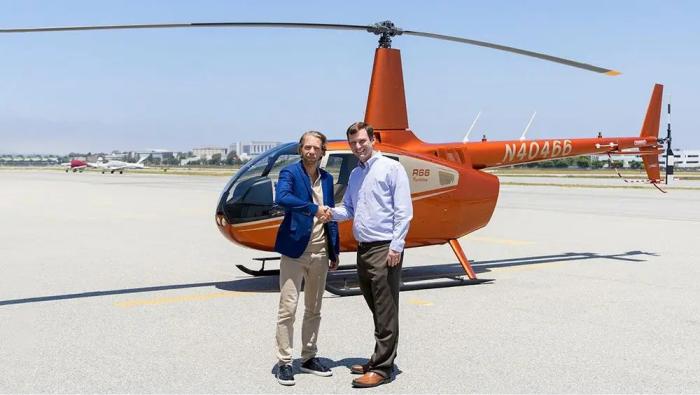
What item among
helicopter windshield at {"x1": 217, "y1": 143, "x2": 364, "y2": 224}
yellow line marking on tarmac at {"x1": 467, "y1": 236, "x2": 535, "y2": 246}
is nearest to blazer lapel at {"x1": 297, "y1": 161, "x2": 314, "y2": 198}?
helicopter windshield at {"x1": 217, "y1": 143, "x2": 364, "y2": 224}

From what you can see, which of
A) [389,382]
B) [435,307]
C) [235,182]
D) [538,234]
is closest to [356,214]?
[389,382]

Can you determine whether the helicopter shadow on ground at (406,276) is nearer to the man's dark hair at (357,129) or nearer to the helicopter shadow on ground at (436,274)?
the helicopter shadow on ground at (436,274)

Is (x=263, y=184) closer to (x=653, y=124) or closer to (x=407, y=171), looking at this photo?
(x=407, y=171)

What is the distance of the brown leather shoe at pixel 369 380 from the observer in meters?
4.63

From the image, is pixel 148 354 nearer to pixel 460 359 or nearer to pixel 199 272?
pixel 460 359

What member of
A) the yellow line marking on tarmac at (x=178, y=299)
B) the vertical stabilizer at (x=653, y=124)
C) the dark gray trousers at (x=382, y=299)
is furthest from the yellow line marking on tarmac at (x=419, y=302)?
the vertical stabilizer at (x=653, y=124)

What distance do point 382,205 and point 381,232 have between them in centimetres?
20

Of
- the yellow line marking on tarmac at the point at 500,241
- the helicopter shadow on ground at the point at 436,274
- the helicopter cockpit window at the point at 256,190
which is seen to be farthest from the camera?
→ the yellow line marking on tarmac at the point at 500,241

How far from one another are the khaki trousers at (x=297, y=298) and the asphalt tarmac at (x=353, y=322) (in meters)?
0.26

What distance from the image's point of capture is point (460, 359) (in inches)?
208

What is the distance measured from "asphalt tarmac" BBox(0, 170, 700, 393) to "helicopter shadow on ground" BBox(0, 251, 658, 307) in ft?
0.16

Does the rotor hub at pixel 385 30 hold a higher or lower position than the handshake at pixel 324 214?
higher

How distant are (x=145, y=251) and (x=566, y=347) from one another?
818 centimetres

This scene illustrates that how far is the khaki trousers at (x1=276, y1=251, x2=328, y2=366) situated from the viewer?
476 cm
